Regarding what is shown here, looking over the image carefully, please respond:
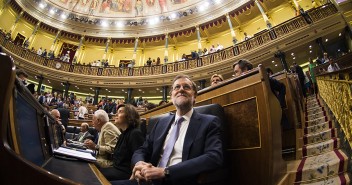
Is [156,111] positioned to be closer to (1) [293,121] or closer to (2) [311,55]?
(1) [293,121]

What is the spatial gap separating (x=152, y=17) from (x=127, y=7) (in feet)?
10.2

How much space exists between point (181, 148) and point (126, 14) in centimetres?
1878

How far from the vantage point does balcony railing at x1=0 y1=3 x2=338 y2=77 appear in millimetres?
9586

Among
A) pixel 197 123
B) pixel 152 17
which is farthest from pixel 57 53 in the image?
pixel 197 123

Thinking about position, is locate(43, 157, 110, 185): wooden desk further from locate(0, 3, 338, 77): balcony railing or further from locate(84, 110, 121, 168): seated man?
locate(0, 3, 338, 77): balcony railing

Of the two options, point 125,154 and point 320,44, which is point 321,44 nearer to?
point 320,44

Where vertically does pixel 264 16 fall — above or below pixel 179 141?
above

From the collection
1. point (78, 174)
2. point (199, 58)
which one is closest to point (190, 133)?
point (78, 174)

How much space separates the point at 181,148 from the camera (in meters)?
1.52

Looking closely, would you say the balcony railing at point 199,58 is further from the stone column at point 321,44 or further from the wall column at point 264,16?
the wall column at point 264,16

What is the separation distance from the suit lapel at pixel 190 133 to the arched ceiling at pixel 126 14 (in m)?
13.6

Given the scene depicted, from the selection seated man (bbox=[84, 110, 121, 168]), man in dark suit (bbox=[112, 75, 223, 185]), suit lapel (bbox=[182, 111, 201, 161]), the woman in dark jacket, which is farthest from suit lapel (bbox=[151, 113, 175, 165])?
seated man (bbox=[84, 110, 121, 168])

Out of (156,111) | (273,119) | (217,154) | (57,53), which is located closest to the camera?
(217,154)

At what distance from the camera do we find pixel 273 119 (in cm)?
170
